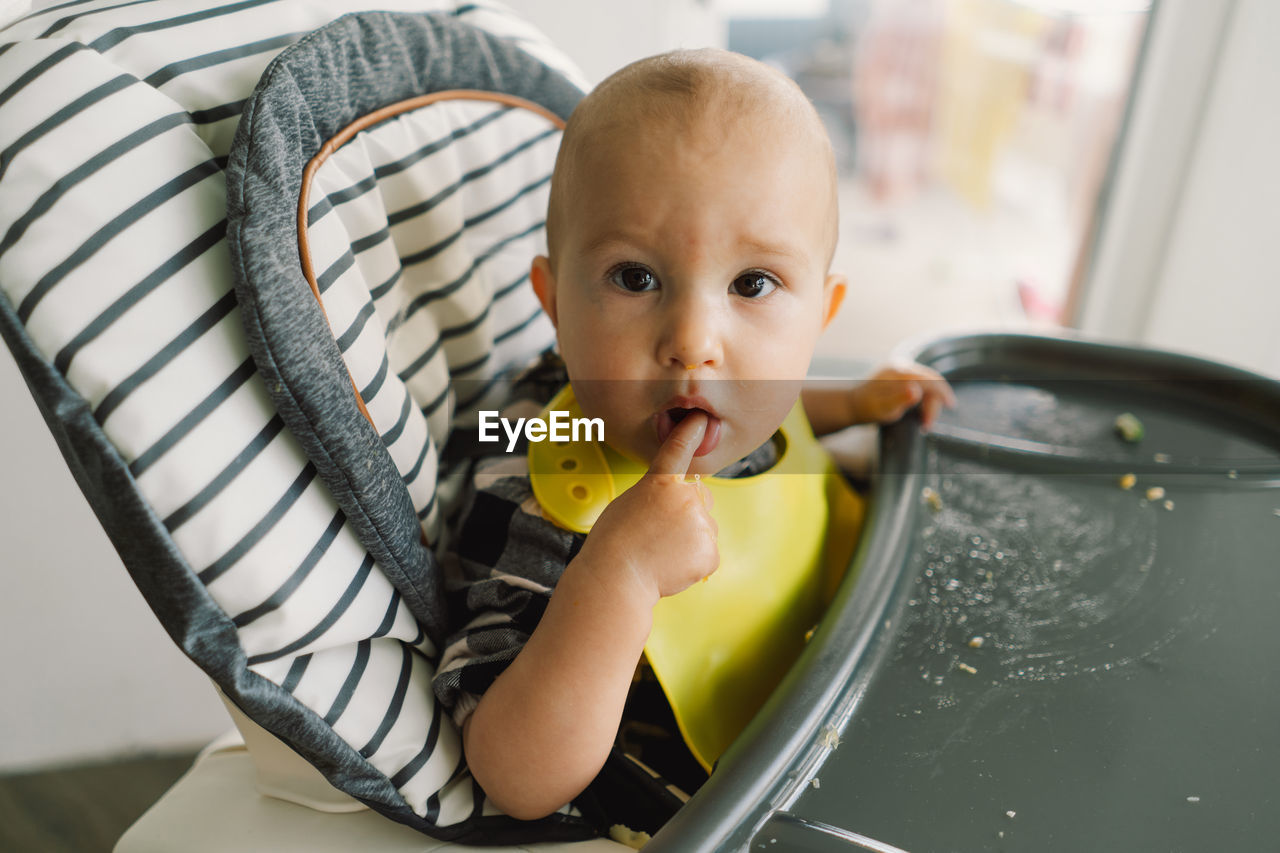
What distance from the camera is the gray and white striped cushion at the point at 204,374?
41 cm

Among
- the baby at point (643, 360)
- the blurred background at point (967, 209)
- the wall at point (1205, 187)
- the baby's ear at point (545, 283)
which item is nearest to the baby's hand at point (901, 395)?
the blurred background at point (967, 209)

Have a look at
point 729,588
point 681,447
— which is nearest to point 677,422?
point 681,447

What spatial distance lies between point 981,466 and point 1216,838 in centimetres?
38

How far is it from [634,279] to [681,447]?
12cm

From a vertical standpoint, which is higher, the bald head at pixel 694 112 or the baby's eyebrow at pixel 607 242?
the bald head at pixel 694 112

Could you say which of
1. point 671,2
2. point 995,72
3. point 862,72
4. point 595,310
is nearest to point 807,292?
point 595,310

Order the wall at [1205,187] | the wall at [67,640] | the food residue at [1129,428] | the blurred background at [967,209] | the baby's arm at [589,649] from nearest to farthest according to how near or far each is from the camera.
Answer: the baby's arm at [589,649], the food residue at [1129,428], the wall at [67,640], the blurred background at [967,209], the wall at [1205,187]

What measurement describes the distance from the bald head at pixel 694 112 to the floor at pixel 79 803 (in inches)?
39.4

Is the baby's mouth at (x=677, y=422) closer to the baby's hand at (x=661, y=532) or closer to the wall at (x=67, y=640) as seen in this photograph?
the baby's hand at (x=661, y=532)

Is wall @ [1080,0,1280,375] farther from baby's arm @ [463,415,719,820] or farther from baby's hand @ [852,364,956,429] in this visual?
baby's arm @ [463,415,719,820]

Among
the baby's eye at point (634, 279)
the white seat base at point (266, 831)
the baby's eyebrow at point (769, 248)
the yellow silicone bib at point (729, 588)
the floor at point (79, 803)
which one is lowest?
the floor at point (79, 803)

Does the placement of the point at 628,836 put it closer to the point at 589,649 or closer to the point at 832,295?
the point at 589,649

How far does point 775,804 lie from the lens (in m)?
0.49

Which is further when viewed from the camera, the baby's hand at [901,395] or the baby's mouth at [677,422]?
the baby's hand at [901,395]
